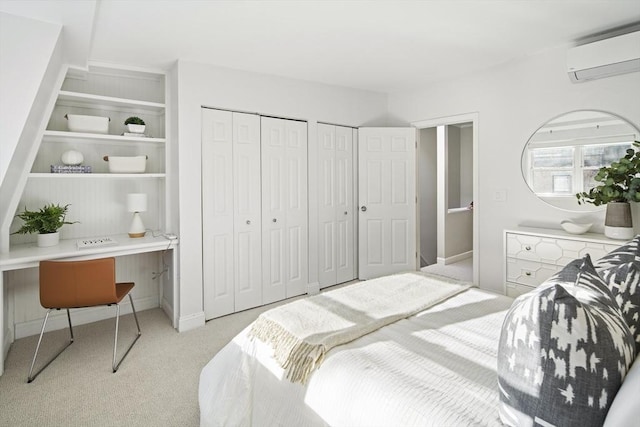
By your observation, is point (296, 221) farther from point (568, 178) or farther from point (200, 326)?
point (568, 178)

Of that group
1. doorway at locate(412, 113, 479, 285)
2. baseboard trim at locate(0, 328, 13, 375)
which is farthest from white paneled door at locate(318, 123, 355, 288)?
baseboard trim at locate(0, 328, 13, 375)

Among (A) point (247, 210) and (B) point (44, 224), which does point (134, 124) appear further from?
(A) point (247, 210)

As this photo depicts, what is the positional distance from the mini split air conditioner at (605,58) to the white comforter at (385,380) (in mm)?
2142

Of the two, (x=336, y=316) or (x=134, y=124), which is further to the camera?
(x=134, y=124)

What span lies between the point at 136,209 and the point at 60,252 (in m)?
0.70

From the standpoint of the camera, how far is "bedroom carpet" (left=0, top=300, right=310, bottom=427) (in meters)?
1.99

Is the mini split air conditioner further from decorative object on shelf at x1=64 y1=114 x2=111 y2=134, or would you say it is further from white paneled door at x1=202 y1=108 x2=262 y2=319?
decorative object on shelf at x1=64 y1=114 x2=111 y2=134

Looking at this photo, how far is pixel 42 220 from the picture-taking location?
2.86 m

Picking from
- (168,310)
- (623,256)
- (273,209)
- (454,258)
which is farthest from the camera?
(454,258)

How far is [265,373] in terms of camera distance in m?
1.50

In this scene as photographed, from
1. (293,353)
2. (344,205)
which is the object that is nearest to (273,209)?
(344,205)

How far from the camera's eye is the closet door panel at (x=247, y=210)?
3.45 metres

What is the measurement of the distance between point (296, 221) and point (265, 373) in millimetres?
2463

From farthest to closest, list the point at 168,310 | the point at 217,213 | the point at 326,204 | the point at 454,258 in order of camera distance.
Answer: the point at 454,258, the point at 326,204, the point at 168,310, the point at 217,213
